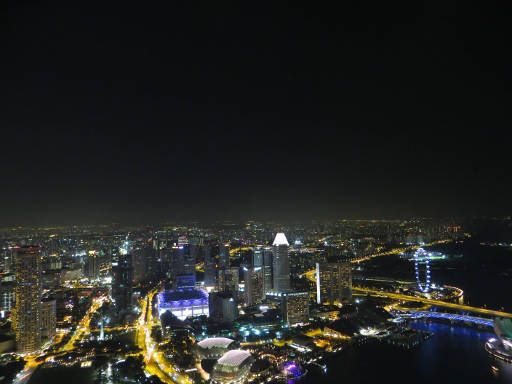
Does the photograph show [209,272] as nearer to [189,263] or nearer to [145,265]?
[189,263]

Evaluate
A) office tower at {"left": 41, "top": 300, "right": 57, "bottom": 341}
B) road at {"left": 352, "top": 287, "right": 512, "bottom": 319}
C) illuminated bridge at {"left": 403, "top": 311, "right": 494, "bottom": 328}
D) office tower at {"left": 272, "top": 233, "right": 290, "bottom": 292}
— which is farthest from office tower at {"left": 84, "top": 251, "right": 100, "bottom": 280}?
illuminated bridge at {"left": 403, "top": 311, "right": 494, "bottom": 328}

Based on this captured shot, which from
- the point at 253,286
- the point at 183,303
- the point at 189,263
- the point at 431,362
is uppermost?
the point at 189,263

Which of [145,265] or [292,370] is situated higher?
[145,265]

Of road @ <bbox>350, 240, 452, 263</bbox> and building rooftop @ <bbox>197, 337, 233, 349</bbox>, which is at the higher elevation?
road @ <bbox>350, 240, 452, 263</bbox>

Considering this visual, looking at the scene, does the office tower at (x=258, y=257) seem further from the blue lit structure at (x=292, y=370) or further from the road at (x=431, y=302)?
the blue lit structure at (x=292, y=370)

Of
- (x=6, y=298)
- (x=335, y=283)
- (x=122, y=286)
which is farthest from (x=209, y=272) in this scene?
(x=6, y=298)

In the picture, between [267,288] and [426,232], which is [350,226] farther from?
[267,288]

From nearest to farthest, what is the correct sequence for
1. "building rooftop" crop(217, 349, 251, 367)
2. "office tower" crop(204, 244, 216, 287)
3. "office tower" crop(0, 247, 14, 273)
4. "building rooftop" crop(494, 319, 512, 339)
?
"building rooftop" crop(217, 349, 251, 367)
"building rooftop" crop(494, 319, 512, 339)
"office tower" crop(0, 247, 14, 273)
"office tower" crop(204, 244, 216, 287)

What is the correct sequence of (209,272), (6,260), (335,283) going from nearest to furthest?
1. (335,283)
2. (209,272)
3. (6,260)

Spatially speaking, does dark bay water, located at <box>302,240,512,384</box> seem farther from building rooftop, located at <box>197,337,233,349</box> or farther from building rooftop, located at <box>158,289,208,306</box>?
building rooftop, located at <box>158,289,208,306</box>
